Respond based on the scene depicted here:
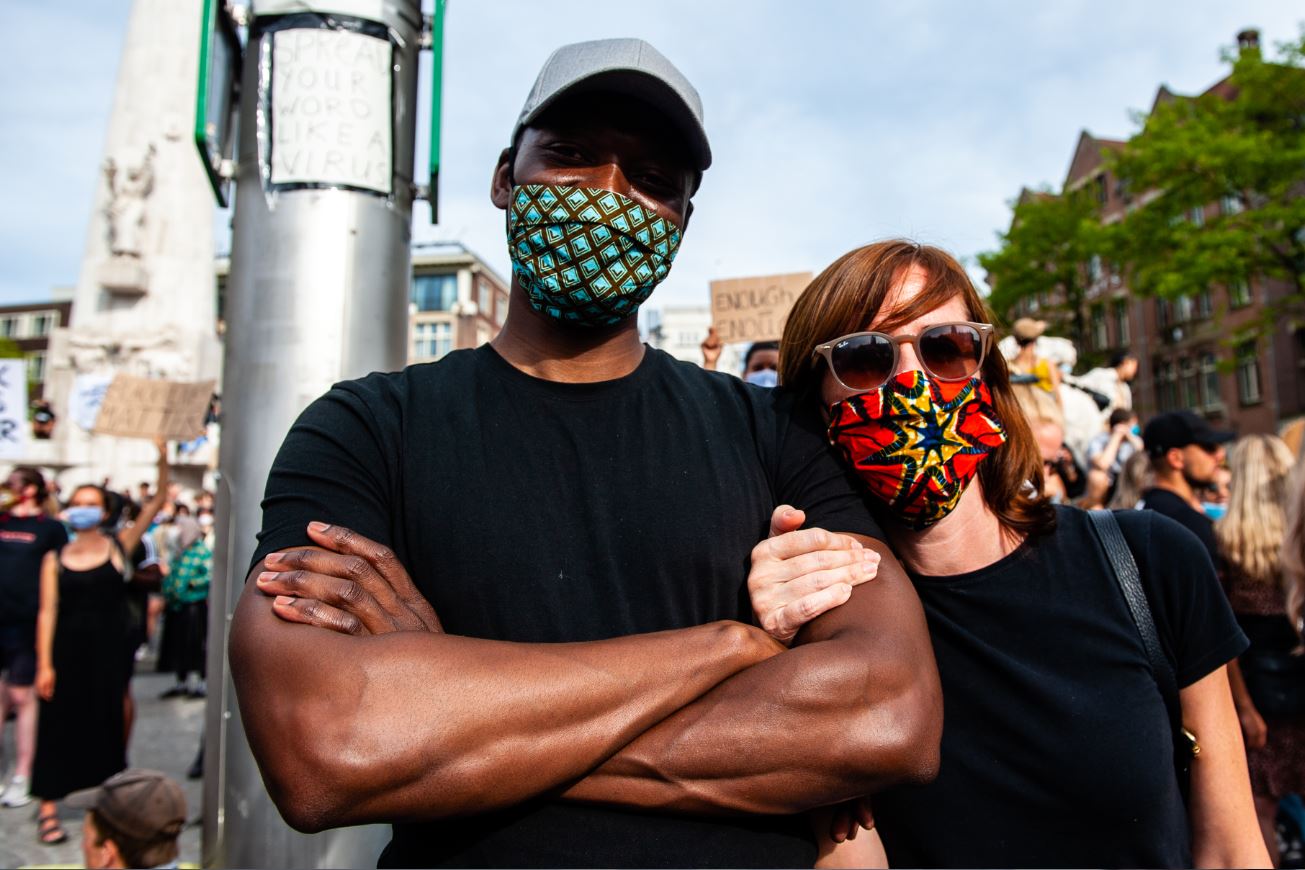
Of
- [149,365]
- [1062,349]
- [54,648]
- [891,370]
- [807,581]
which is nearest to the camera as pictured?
[807,581]

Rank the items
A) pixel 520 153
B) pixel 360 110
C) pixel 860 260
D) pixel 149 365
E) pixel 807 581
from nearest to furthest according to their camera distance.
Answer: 1. pixel 807 581
2. pixel 520 153
3. pixel 860 260
4. pixel 360 110
5. pixel 149 365

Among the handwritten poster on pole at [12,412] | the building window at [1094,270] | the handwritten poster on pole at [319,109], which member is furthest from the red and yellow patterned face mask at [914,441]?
the building window at [1094,270]

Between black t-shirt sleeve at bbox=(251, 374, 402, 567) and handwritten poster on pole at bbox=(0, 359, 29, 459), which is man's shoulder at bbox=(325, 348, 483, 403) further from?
handwritten poster on pole at bbox=(0, 359, 29, 459)

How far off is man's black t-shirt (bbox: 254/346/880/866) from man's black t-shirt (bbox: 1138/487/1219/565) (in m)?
3.65

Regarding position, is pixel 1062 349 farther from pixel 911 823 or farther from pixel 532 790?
pixel 532 790

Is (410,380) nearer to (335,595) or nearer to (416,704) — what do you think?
(335,595)

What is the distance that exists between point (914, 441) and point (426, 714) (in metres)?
1.08

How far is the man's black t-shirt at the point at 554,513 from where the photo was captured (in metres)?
1.48

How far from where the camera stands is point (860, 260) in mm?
2150

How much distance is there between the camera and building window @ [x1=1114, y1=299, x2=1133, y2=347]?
1527 inches

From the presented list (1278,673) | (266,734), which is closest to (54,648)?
(266,734)

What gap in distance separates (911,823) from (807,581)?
0.66 m

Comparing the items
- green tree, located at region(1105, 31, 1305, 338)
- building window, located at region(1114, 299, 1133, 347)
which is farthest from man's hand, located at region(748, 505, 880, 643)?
building window, located at region(1114, 299, 1133, 347)

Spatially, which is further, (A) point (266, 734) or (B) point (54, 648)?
(B) point (54, 648)
